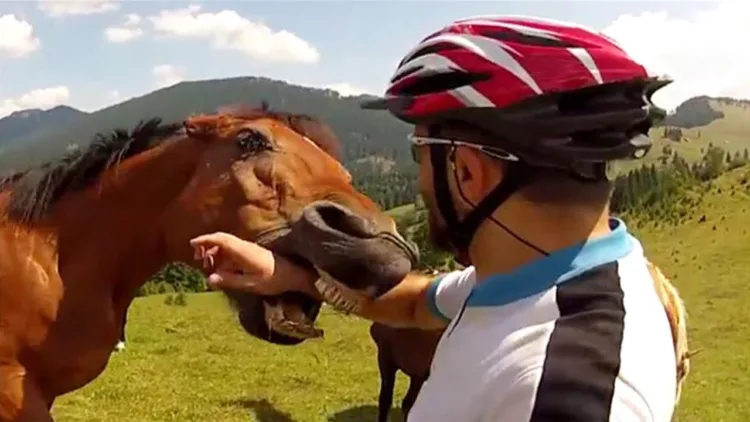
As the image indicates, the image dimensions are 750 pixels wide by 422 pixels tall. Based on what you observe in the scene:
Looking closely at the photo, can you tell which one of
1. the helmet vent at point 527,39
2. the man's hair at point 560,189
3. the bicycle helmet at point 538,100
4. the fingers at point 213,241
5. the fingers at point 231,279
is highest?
the helmet vent at point 527,39

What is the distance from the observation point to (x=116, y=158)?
149 inches

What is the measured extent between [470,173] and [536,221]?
15 centimetres

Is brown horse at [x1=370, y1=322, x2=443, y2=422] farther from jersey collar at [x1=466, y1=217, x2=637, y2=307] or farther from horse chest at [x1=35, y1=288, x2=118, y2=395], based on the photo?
jersey collar at [x1=466, y1=217, x2=637, y2=307]

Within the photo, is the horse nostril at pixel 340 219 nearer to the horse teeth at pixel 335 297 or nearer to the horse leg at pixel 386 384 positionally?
the horse teeth at pixel 335 297

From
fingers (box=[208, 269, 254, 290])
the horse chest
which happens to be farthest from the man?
the horse chest

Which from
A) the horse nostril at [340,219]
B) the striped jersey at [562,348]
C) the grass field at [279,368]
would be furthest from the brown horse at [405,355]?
the striped jersey at [562,348]

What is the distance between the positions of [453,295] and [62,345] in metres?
2.02

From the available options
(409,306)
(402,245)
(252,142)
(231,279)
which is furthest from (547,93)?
(252,142)

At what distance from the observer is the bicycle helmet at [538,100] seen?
4.83ft

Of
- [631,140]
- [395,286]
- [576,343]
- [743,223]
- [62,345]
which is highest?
[631,140]

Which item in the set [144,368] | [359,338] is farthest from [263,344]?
[144,368]

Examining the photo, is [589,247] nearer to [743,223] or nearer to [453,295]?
[453,295]

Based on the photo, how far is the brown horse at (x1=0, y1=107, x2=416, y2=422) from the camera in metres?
3.49

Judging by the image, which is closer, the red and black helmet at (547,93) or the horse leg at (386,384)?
the red and black helmet at (547,93)
